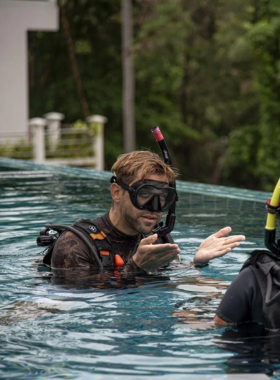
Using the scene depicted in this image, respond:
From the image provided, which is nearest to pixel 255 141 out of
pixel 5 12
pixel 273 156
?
pixel 273 156

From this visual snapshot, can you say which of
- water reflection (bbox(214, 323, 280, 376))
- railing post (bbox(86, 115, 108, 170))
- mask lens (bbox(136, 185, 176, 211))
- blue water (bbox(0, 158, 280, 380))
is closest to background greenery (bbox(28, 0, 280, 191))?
railing post (bbox(86, 115, 108, 170))

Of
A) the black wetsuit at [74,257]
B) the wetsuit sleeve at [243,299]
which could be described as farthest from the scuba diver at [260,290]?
the black wetsuit at [74,257]

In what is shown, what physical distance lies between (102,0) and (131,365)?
28.6 meters

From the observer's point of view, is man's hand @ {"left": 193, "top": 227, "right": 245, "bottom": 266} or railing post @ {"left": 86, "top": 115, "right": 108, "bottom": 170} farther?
railing post @ {"left": 86, "top": 115, "right": 108, "bottom": 170}

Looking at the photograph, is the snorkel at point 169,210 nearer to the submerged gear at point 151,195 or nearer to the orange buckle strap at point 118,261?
the submerged gear at point 151,195

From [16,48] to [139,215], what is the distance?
17.8 m

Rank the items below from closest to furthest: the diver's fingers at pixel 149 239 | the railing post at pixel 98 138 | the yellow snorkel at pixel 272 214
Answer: the yellow snorkel at pixel 272 214 → the diver's fingers at pixel 149 239 → the railing post at pixel 98 138

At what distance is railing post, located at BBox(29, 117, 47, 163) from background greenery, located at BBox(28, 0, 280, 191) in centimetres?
887

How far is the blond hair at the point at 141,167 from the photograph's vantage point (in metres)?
5.46

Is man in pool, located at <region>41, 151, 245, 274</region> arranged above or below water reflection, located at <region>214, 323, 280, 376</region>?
above

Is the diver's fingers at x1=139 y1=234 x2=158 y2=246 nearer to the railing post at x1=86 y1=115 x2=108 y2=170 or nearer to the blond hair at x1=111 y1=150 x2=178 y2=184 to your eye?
the blond hair at x1=111 y1=150 x2=178 y2=184

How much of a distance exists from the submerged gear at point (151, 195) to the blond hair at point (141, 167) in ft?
0.21

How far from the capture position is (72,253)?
5.41m

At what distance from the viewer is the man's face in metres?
5.47
